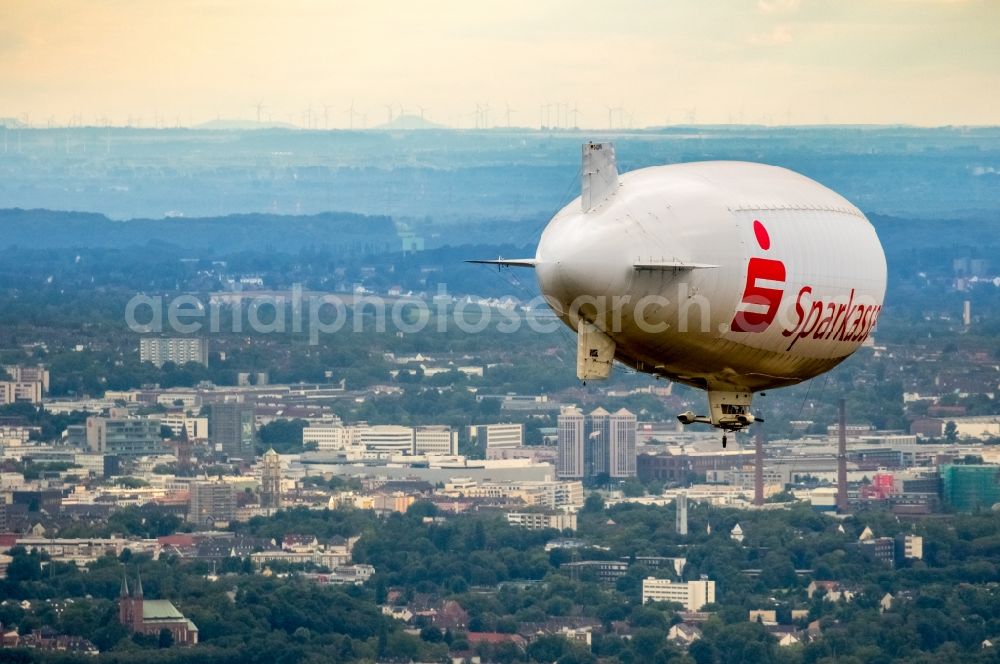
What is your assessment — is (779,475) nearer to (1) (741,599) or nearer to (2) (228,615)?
(1) (741,599)

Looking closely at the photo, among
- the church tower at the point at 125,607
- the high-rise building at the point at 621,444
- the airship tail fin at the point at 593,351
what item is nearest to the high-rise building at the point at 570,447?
the high-rise building at the point at 621,444

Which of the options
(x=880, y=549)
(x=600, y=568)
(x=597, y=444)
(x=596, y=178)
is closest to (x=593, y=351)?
(x=596, y=178)

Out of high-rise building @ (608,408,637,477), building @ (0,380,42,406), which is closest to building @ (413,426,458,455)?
high-rise building @ (608,408,637,477)

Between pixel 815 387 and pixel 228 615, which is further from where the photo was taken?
pixel 815 387

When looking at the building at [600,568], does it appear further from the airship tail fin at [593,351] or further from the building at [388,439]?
the airship tail fin at [593,351]

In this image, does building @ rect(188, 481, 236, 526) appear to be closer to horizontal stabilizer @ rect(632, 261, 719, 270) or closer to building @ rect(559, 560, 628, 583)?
building @ rect(559, 560, 628, 583)

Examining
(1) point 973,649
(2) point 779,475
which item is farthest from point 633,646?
(2) point 779,475
